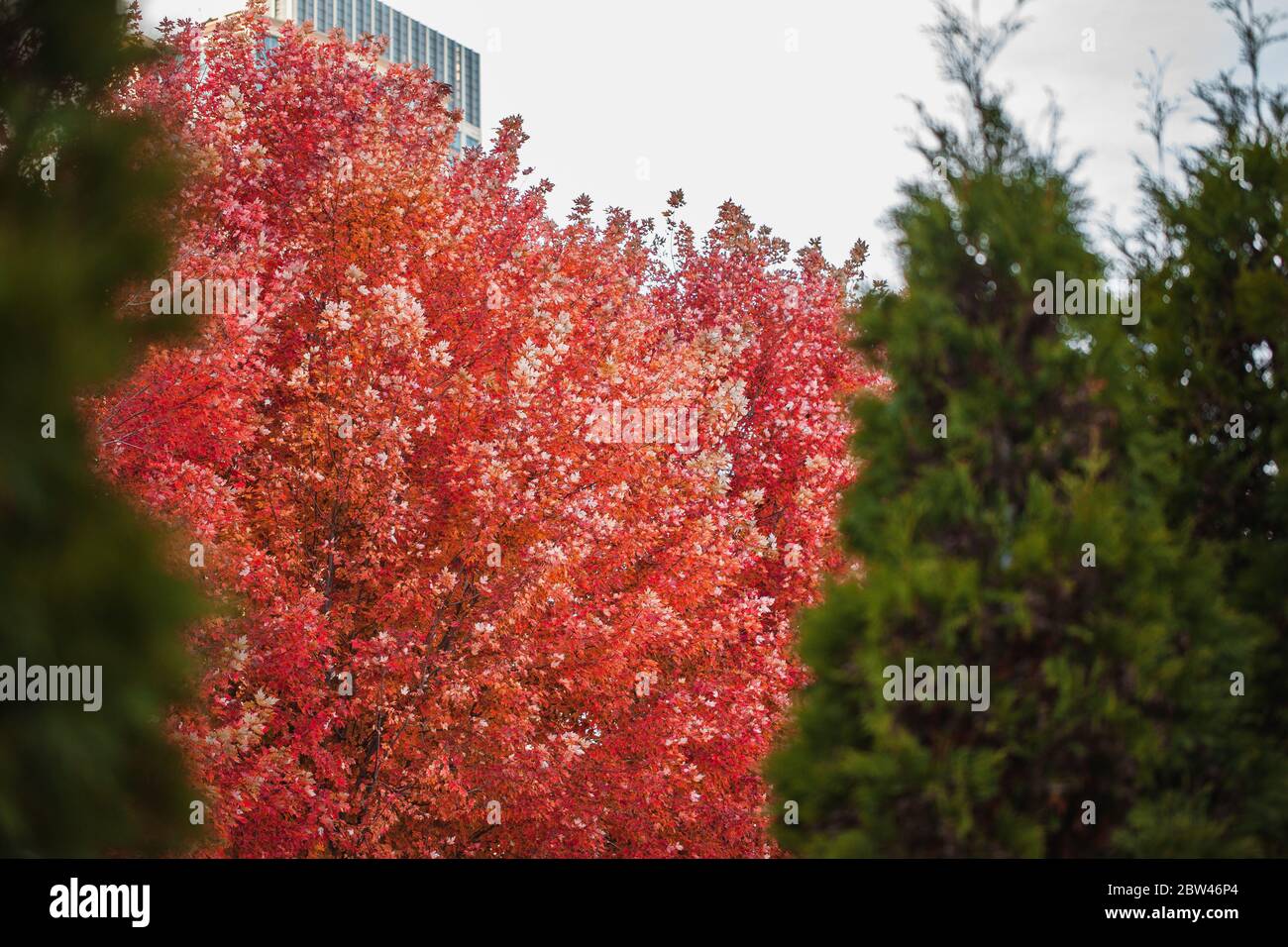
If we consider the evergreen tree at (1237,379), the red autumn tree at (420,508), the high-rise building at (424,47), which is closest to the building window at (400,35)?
the high-rise building at (424,47)

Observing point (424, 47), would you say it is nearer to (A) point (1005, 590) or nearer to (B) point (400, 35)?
(B) point (400, 35)

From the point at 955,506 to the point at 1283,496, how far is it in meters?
2.23

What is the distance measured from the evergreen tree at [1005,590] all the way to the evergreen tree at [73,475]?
8.49 feet

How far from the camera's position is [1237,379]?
6.30 meters

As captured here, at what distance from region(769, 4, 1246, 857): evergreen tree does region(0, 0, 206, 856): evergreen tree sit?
2589mm

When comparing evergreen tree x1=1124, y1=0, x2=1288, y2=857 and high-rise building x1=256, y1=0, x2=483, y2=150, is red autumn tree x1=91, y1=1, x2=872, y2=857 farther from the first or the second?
high-rise building x1=256, y1=0, x2=483, y2=150

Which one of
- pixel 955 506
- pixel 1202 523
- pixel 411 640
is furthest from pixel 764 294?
pixel 955 506

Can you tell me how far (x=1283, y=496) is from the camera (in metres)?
6.00

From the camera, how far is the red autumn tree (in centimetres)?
1244

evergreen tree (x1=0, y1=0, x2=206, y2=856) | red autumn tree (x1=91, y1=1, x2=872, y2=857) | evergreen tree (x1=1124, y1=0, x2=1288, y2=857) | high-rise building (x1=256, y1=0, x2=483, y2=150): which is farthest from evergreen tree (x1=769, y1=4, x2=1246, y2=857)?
high-rise building (x1=256, y1=0, x2=483, y2=150)

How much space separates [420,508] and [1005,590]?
10.3m

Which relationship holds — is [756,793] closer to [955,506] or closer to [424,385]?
[424,385]

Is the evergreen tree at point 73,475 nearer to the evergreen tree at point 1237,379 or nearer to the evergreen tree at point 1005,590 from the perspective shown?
the evergreen tree at point 1005,590

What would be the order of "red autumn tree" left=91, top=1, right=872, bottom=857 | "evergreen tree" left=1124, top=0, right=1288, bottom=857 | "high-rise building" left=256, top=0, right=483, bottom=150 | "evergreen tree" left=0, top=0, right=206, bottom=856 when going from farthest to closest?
"high-rise building" left=256, top=0, right=483, bottom=150 < "red autumn tree" left=91, top=1, right=872, bottom=857 < "evergreen tree" left=1124, top=0, right=1288, bottom=857 < "evergreen tree" left=0, top=0, right=206, bottom=856
